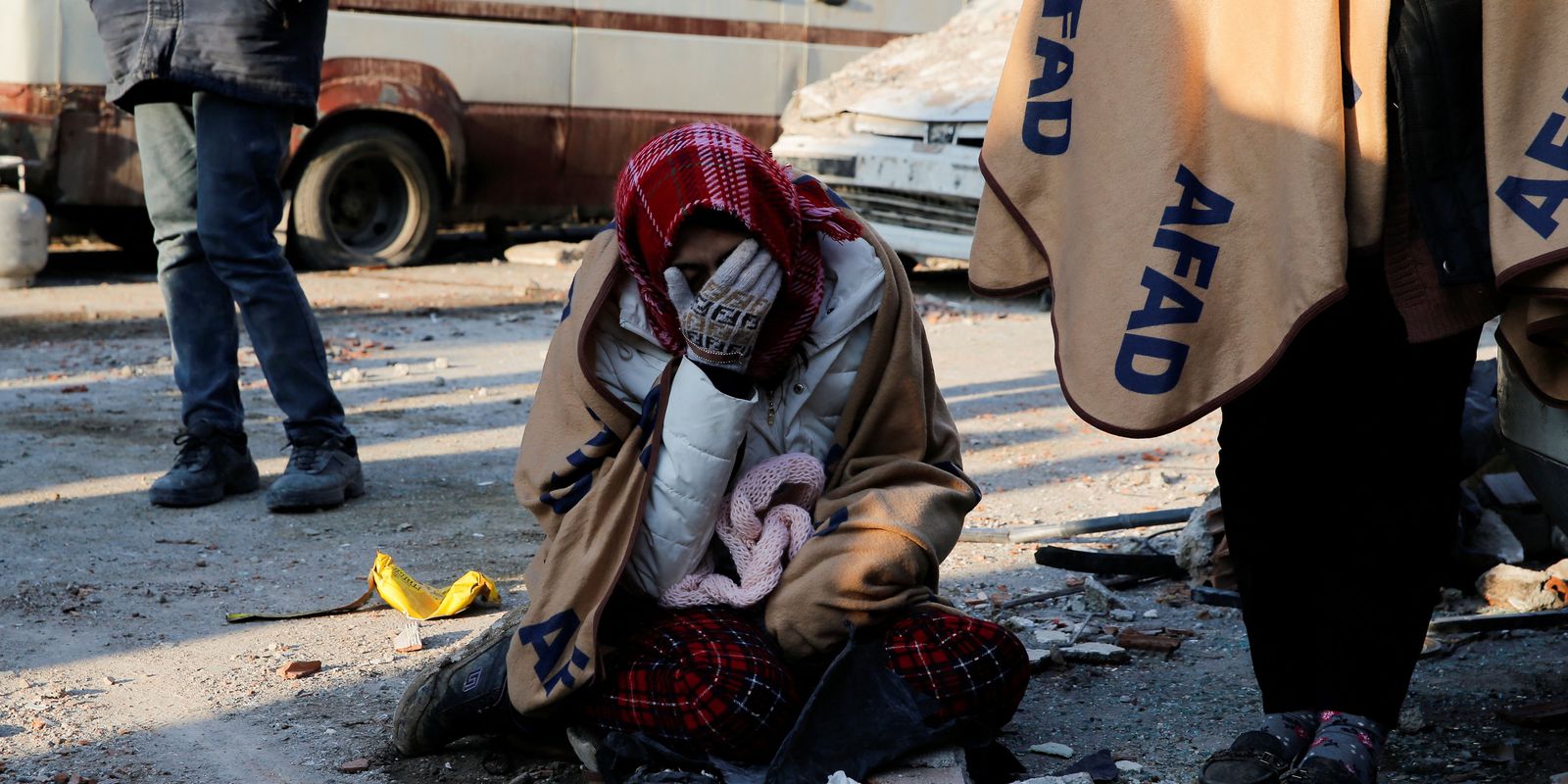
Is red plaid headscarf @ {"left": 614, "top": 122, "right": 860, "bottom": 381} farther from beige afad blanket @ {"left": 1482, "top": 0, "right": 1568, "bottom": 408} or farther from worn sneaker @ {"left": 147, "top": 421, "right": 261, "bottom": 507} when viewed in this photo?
worn sneaker @ {"left": 147, "top": 421, "right": 261, "bottom": 507}

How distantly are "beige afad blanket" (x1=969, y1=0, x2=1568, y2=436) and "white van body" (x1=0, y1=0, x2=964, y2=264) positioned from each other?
7.03 meters

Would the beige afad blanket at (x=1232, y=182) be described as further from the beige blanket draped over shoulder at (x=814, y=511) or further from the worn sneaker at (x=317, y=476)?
the worn sneaker at (x=317, y=476)

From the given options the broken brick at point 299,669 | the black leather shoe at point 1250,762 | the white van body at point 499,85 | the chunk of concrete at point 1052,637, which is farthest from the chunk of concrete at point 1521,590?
the white van body at point 499,85

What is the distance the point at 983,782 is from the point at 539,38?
305 inches

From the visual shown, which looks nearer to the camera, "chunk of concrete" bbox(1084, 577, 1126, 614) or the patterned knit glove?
the patterned knit glove

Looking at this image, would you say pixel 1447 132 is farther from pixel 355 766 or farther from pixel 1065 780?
pixel 355 766

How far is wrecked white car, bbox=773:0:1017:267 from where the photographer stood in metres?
8.86

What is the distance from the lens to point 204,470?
15.0 feet

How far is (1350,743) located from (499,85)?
8009mm

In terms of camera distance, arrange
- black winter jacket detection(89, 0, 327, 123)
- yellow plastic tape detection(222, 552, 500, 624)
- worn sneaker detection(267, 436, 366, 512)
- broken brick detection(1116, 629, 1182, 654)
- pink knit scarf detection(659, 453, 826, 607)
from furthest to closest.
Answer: worn sneaker detection(267, 436, 366, 512) → black winter jacket detection(89, 0, 327, 123) → yellow plastic tape detection(222, 552, 500, 624) → broken brick detection(1116, 629, 1182, 654) → pink knit scarf detection(659, 453, 826, 607)

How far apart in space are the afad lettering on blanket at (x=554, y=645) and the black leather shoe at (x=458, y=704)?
0.12 metres

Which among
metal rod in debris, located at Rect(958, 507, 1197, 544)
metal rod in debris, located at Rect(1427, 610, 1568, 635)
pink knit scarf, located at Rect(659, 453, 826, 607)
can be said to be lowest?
metal rod in debris, located at Rect(958, 507, 1197, 544)

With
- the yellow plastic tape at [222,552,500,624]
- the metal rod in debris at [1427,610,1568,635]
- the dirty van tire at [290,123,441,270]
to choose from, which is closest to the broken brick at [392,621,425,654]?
the yellow plastic tape at [222,552,500,624]

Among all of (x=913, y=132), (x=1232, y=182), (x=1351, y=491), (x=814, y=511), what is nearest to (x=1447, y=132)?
(x=1232, y=182)
